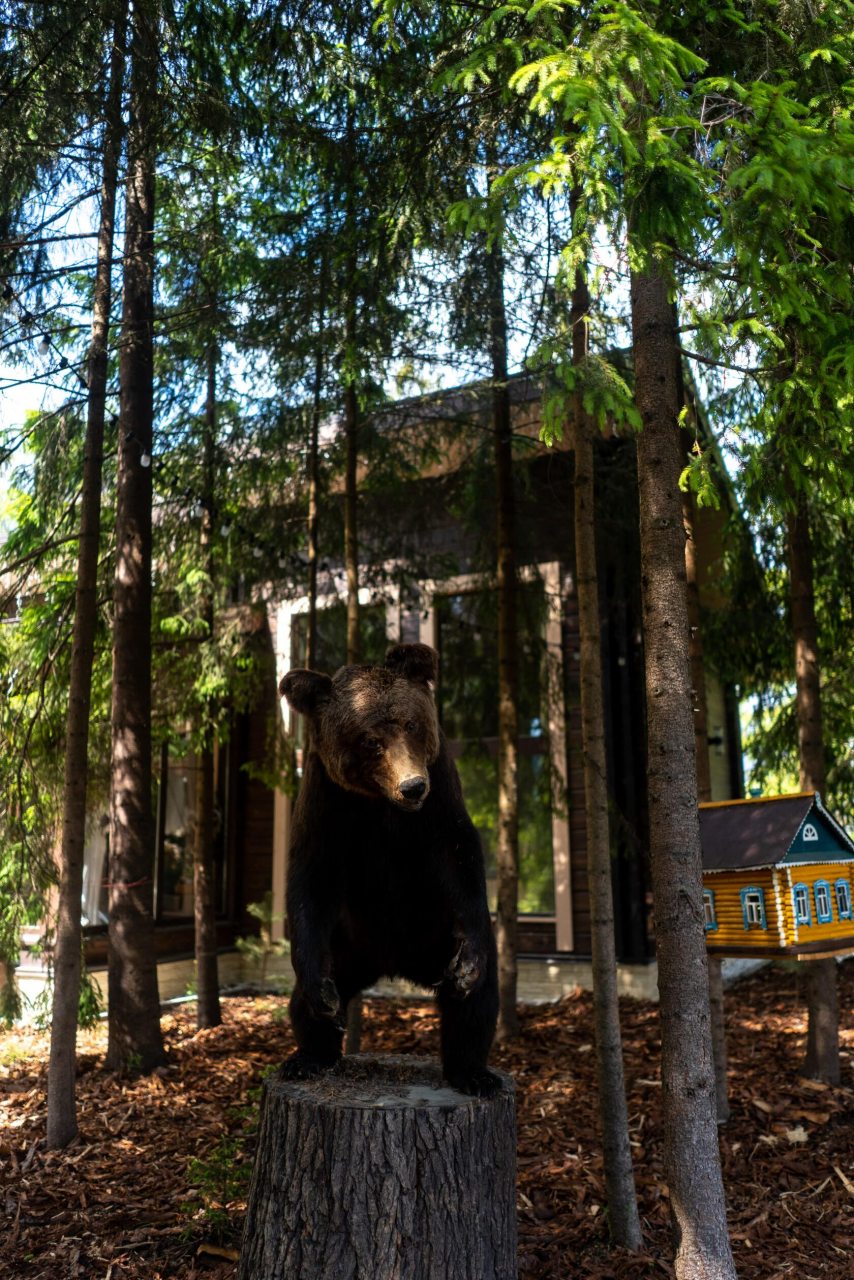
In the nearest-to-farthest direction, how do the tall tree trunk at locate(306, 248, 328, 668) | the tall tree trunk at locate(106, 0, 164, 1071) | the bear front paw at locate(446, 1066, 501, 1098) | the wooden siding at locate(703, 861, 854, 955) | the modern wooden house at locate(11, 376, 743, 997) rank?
the bear front paw at locate(446, 1066, 501, 1098) → the wooden siding at locate(703, 861, 854, 955) → the tall tree trunk at locate(106, 0, 164, 1071) → the tall tree trunk at locate(306, 248, 328, 668) → the modern wooden house at locate(11, 376, 743, 997)

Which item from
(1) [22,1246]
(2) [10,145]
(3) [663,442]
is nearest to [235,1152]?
(1) [22,1246]

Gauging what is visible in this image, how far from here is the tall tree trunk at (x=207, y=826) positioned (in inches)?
336

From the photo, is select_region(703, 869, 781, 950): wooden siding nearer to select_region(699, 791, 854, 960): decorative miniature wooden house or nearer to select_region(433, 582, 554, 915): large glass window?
select_region(699, 791, 854, 960): decorative miniature wooden house

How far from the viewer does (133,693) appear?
7.30 metres

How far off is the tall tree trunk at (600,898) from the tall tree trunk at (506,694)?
2967mm

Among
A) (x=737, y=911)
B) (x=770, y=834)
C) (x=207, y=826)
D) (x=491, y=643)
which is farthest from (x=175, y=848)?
(x=770, y=834)

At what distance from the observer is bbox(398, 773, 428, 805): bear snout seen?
9.74 feet

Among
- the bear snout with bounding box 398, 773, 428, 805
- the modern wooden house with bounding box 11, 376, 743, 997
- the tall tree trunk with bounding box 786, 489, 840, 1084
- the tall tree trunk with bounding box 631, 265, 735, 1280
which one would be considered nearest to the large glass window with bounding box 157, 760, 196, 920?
the modern wooden house with bounding box 11, 376, 743, 997

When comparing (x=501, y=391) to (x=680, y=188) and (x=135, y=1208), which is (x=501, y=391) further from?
(x=135, y=1208)

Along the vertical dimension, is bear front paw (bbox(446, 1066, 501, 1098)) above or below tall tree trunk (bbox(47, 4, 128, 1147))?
below

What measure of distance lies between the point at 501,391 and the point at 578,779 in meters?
4.36

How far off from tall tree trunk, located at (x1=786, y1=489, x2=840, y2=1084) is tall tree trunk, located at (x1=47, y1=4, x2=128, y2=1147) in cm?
472

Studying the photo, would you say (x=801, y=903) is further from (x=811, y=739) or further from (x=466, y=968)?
(x=811, y=739)

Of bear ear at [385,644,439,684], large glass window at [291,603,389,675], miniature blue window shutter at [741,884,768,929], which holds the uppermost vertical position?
large glass window at [291,603,389,675]
